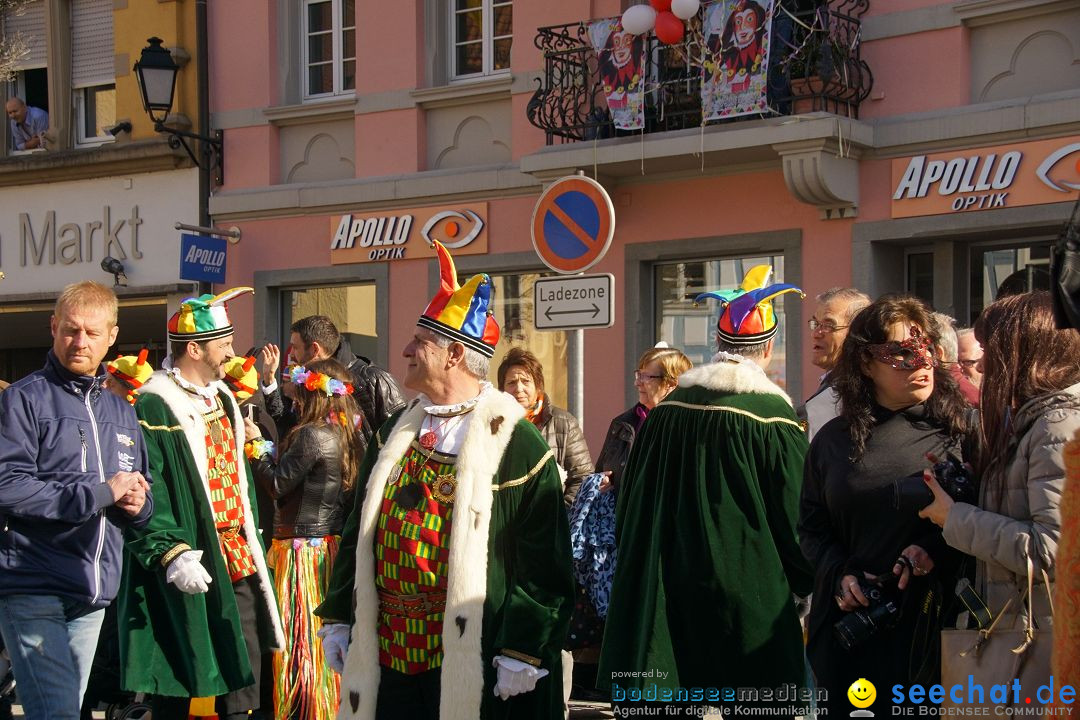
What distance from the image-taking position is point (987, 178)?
11.4m

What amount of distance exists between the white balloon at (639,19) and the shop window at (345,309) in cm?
423

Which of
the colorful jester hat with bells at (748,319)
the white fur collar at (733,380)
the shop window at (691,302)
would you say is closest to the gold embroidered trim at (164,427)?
the white fur collar at (733,380)

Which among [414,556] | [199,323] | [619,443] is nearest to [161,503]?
[199,323]

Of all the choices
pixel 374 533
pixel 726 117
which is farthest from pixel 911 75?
pixel 374 533

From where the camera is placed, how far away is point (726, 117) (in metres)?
12.2

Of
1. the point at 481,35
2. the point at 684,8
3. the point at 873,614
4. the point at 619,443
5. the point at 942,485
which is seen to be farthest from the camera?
the point at 481,35

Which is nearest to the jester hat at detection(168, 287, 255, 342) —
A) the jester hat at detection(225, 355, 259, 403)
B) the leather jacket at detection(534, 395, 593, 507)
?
the jester hat at detection(225, 355, 259, 403)

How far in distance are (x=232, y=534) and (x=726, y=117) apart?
6.80 meters

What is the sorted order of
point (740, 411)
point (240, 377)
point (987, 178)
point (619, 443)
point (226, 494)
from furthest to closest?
point (987, 178) → point (619, 443) → point (240, 377) → point (226, 494) → point (740, 411)

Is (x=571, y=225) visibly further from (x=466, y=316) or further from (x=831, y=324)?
(x=466, y=316)

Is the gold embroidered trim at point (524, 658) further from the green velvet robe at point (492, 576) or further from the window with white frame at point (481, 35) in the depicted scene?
the window with white frame at point (481, 35)

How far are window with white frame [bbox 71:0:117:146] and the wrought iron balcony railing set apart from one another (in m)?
6.17

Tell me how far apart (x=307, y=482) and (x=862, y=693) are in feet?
12.3

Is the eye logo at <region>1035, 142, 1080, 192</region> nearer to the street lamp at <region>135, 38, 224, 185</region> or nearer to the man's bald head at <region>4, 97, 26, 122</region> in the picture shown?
the street lamp at <region>135, 38, 224, 185</region>
